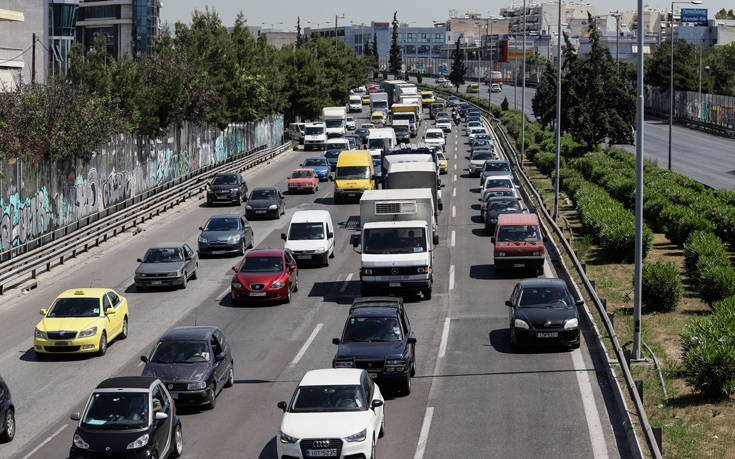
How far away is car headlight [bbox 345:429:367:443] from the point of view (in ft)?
51.5

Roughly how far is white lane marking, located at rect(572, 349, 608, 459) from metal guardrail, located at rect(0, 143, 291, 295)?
19.4 meters

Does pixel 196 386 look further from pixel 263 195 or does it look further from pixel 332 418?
pixel 263 195

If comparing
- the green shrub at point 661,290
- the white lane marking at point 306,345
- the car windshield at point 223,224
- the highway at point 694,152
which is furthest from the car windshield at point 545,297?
the highway at point 694,152

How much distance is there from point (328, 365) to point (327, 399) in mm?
7156

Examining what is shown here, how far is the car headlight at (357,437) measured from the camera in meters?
15.7

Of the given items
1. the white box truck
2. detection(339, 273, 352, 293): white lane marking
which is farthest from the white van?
the white box truck

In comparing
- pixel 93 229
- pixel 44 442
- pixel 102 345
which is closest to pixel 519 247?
pixel 102 345

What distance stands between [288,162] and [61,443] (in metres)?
61.9

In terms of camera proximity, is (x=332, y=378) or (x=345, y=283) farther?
(x=345, y=283)

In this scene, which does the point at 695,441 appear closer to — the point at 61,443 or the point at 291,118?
the point at 61,443

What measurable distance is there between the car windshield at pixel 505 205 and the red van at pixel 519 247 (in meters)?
8.94

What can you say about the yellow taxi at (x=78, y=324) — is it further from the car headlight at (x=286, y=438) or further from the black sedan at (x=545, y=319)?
the car headlight at (x=286, y=438)

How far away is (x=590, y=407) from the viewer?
19.8m

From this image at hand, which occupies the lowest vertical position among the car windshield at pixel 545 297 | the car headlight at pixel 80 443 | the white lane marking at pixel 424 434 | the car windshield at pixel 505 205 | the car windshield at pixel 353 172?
the white lane marking at pixel 424 434
